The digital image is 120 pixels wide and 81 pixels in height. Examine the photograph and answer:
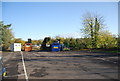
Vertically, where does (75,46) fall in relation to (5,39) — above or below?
below

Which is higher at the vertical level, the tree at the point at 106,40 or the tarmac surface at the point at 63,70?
the tree at the point at 106,40

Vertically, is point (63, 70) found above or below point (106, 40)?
below

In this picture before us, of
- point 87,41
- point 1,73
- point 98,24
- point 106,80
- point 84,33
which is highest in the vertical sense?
point 98,24

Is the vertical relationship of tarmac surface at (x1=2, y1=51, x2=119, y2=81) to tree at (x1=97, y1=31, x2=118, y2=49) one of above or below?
below

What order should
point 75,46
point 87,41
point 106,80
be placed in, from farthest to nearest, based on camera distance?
point 75,46 → point 87,41 → point 106,80

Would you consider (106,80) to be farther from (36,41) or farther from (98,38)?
(36,41)

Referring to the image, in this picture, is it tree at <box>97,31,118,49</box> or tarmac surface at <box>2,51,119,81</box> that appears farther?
tree at <box>97,31,118,49</box>

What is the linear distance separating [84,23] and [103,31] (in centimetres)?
605

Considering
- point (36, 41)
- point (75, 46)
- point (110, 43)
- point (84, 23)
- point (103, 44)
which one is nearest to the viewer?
point (110, 43)

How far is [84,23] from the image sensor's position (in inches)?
1564

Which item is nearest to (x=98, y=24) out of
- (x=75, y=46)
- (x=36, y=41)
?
(x=75, y=46)

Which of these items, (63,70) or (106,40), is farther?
(106,40)

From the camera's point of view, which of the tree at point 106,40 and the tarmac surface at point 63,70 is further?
the tree at point 106,40

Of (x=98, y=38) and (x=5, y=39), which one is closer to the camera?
(x=98, y=38)
